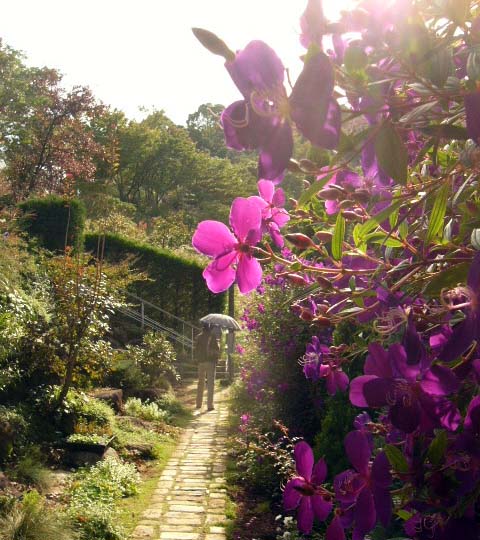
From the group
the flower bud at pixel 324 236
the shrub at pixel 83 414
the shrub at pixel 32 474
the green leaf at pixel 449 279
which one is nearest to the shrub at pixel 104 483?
the shrub at pixel 32 474

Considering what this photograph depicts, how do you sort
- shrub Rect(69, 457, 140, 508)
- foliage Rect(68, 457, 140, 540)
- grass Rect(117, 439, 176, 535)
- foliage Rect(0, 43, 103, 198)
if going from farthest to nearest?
foliage Rect(0, 43, 103, 198), shrub Rect(69, 457, 140, 508), grass Rect(117, 439, 176, 535), foliage Rect(68, 457, 140, 540)

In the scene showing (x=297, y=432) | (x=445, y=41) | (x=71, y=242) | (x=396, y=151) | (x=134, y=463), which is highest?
(x=71, y=242)

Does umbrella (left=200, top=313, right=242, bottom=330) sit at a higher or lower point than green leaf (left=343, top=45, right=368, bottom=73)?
higher

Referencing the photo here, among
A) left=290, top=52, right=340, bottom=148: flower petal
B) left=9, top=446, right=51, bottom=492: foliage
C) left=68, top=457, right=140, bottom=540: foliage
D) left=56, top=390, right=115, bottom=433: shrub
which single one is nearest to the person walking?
left=56, top=390, right=115, bottom=433: shrub

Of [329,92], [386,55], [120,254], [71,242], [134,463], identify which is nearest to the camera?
[329,92]

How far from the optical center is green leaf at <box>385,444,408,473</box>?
0.73 metres

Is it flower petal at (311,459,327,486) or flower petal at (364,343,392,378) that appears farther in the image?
flower petal at (311,459,327,486)

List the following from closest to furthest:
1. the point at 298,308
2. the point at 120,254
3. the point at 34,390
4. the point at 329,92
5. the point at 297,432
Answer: the point at 329,92 < the point at 298,308 < the point at 297,432 < the point at 34,390 < the point at 120,254

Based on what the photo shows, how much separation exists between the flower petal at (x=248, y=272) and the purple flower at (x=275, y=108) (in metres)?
0.24

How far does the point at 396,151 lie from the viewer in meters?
0.62

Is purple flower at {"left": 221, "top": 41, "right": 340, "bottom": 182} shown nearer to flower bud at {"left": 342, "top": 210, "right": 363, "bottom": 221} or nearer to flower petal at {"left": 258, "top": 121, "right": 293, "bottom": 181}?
flower petal at {"left": 258, "top": 121, "right": 293, "bottom": 181}

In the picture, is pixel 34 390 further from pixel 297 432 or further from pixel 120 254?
pixel 120 254

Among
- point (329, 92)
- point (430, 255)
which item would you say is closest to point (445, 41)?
point (329, 92)

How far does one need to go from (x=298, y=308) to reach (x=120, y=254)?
1367cm
